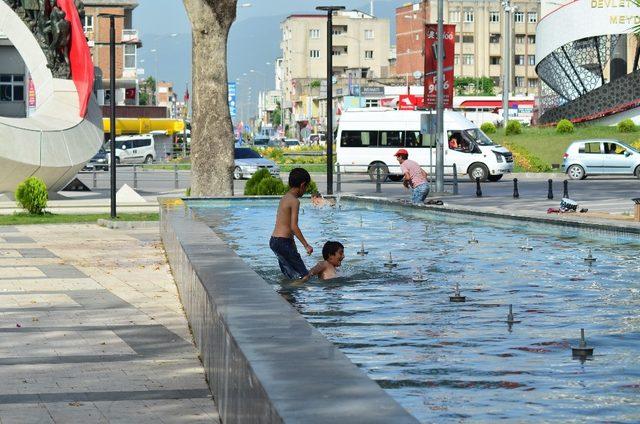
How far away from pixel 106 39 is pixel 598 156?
2596 inches

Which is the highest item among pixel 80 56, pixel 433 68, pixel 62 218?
pixel 80 56

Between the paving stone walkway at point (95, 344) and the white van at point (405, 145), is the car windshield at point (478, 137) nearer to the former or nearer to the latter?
the white van at point (405, 145)

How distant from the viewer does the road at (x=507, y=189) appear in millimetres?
35156

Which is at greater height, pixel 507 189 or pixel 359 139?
pixel 359 139

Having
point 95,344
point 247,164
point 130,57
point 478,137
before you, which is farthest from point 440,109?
point 130,57

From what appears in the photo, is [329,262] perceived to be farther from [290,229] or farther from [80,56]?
[80,56]

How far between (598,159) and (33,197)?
26.3m

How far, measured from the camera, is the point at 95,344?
11664mm

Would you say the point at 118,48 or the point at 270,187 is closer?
the point at 270,187

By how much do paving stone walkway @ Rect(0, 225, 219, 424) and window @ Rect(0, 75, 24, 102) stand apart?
5744 centimetres

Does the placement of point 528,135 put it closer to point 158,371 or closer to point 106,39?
point 106,39

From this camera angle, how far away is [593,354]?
994 cm

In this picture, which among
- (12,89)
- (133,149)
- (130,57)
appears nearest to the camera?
(12,89)

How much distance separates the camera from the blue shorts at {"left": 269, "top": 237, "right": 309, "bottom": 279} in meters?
15.0
